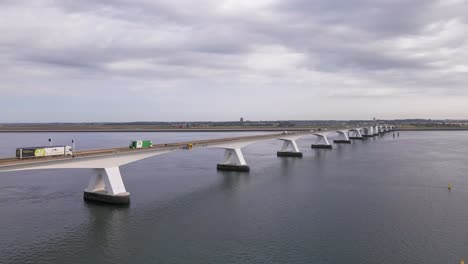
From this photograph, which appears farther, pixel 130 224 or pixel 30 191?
pixel 30 191

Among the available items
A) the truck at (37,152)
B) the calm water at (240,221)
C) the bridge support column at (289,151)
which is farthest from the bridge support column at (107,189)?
the bridge support column at (289,151)

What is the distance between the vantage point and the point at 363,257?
25406mm

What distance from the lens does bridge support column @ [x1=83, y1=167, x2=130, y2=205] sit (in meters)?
38.2

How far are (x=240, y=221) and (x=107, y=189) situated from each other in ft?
50.5

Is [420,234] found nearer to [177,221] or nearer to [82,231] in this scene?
[177,221]

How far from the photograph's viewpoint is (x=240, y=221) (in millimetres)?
33438

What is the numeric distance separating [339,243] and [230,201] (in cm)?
1645

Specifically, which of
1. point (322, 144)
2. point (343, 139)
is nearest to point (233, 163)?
point (322, 144)

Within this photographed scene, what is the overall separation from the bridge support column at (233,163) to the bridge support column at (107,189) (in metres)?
28.3

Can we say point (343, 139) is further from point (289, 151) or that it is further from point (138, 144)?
point (138, 144)

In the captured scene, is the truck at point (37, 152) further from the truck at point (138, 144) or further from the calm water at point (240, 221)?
the truck at point (138, 144)

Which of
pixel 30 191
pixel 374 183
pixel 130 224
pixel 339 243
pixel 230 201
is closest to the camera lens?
pixel 339 243

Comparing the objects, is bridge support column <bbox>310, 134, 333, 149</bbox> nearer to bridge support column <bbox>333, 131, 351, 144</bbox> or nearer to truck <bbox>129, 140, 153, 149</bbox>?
bridge support column <bbox>333, 131, 351, 144</bbox>

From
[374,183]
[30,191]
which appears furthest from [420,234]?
[30,191]
